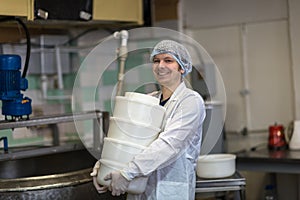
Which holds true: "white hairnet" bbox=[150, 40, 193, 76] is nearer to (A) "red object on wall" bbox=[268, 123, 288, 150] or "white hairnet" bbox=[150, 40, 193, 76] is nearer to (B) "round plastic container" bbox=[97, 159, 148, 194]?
(B) "round plastic container" bbox=[97, 159, 148, 194]

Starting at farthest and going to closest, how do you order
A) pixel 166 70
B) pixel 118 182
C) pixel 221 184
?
pixel 221 184 < pixel 166 70 < pixel 118 182

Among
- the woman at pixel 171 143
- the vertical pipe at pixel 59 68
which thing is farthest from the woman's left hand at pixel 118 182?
the vertical pipe at pixel 59 68

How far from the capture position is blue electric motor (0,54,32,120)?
2582 mm

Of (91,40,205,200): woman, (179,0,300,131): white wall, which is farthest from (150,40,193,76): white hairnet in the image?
(179,0,300,131): white wall

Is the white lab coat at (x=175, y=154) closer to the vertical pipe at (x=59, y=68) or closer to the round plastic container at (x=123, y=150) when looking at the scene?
the round plastic container at (x=123, y=150)

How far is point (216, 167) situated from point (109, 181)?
1.01 meters

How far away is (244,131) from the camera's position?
160 inches

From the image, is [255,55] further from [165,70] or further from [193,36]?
[165,70]

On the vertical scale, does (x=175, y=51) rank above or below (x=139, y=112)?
above

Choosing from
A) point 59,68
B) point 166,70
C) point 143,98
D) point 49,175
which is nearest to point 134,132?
point 143,98

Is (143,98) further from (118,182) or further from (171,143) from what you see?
(118,182)

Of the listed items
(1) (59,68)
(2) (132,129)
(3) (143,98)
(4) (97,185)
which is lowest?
(4) (97,185)

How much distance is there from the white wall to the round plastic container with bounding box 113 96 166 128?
77.9 inches

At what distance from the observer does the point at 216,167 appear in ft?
9.73
